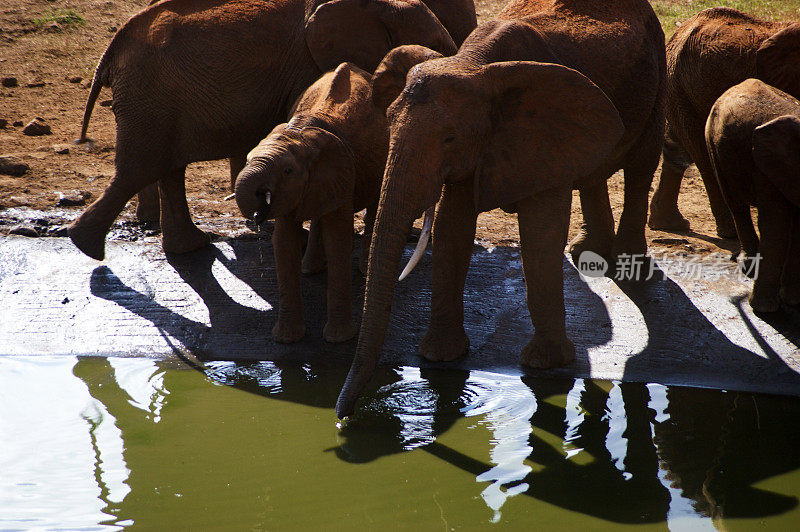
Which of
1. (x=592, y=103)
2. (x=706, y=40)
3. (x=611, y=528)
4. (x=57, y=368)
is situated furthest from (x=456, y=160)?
(x=706, y=40)

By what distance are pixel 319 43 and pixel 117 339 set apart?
244 centimetres

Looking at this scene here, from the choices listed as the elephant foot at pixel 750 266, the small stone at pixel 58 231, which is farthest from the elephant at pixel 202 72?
the elephant foot at pixel 750 266

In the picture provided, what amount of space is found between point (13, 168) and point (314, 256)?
132 inches

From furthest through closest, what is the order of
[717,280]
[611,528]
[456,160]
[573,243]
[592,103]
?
1. [573,243]
2. [717,280]
3. [592,103]
4. [456,160]
5. [611,528]

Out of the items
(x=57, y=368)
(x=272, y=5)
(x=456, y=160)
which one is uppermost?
(x=272, y=5)

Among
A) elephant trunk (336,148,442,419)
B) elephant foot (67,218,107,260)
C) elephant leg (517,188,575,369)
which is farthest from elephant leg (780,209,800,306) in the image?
elephant foot (67,218,107,260)

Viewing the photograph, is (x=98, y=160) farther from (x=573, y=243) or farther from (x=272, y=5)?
(x=573, y=243)

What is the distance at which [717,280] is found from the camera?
20.4 ft

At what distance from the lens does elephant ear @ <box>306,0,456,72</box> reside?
619cm

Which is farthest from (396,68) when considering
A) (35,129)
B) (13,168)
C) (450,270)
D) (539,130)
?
(35,129)

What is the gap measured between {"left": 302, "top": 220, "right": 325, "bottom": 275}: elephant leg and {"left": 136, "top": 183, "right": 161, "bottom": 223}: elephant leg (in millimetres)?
1614

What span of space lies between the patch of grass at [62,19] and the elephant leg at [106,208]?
6.26m

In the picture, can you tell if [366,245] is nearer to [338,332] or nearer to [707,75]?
[338,332]

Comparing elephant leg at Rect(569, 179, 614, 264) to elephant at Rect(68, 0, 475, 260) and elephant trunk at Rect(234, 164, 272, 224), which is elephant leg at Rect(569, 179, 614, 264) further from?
elephant trunk at Rect(234, 164, 272, 224)
